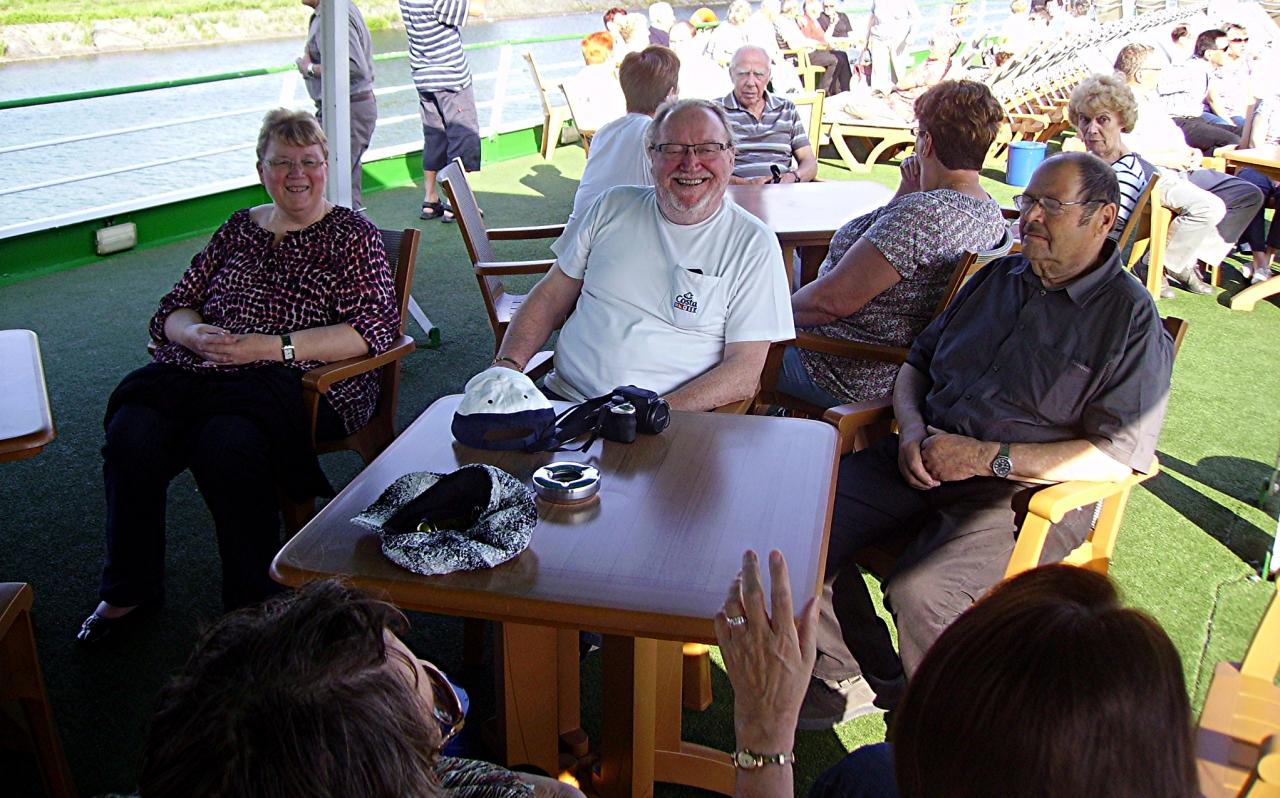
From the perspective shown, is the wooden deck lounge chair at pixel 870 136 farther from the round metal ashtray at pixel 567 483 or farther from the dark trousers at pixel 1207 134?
the round metal ashtray at pixel 567 483

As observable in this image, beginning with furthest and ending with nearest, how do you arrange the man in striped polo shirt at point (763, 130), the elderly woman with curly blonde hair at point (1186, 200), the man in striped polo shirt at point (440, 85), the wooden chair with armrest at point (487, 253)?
the man in striped polo shirt at point (440, 85) → the man in striped polo shirt at point (763, 130) → the elderly woman with curly blonde hair at point (1186, 200) → the wooden chair with armrest at point (487, 253)

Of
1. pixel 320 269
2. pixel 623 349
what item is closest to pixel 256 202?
pixel 320 269

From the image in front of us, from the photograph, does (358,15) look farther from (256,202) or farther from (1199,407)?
(1199,407)

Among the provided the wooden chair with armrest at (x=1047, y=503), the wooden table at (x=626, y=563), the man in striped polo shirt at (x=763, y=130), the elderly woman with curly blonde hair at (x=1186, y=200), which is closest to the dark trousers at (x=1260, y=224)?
the elderly woman with curly blonde hair at (x=1186, y=200)

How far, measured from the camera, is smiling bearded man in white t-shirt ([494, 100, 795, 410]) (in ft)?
7.83

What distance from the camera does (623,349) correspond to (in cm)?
244

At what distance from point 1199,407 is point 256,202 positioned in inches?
206

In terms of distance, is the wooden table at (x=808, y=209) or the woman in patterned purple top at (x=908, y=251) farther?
the wooden table at (x=808, y=209)

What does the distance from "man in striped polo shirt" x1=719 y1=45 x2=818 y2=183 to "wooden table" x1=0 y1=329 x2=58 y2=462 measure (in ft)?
11.4

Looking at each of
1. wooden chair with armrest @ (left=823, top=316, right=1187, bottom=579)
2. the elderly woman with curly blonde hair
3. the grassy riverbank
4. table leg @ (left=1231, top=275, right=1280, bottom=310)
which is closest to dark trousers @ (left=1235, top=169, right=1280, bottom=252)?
the elderly woman with curly blonde hair

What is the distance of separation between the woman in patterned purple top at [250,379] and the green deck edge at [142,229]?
3.14m

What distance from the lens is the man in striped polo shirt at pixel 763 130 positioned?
16.3ft

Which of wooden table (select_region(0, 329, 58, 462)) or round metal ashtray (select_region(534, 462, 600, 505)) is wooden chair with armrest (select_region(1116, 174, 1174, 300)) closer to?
round metal ashtray (select_region(534, 462, 600, 505))

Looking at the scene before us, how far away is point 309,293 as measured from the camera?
2.61 meters
